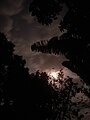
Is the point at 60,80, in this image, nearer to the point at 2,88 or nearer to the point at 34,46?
the point at 2,88

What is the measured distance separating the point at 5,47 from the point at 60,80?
33.0 feet

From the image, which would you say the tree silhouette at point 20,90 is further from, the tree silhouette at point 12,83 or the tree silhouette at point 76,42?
the tree silhouette at point 76,42

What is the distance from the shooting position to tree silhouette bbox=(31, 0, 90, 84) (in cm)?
1079

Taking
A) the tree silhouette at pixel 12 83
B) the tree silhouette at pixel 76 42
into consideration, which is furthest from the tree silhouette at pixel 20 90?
the tree silhouette at pixel 76 42

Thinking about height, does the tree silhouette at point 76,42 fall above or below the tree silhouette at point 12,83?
below

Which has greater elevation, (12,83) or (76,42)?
(12,83)

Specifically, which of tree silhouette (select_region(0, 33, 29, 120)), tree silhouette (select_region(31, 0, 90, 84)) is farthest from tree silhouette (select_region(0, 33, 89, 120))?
tree silhouette (select_region(31, 0, 90, 84))

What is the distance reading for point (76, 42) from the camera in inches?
428

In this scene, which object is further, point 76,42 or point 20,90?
point 20,90

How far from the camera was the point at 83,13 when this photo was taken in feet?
35.7

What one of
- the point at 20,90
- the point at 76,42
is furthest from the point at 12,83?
the point at 76,42

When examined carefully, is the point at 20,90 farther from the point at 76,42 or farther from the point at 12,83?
the point at 76,42

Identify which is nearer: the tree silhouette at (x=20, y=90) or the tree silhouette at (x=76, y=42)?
the tree silhouette at (x=76, y=42)

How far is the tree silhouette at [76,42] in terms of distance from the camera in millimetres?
10789
